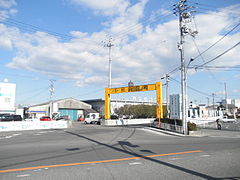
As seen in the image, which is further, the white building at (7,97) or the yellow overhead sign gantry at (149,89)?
the white building at (7,97)

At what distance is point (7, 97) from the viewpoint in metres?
46.4

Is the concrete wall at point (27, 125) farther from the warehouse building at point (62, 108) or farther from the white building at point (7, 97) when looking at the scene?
the warehouse building at point (62, 108)

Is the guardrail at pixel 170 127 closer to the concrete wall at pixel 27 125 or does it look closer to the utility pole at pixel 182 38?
the utility pole at pixel 182 38

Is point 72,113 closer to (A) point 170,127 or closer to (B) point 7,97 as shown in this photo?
(B) point 7,97

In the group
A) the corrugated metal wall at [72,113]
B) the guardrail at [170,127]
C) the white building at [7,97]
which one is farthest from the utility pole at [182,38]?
the corrugated metal wall at [72,113]

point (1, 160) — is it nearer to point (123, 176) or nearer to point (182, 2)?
point (123, 176)

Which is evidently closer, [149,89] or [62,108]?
[149,89]

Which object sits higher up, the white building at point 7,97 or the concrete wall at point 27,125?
the white building at point 7,97

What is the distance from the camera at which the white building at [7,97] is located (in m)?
45.7

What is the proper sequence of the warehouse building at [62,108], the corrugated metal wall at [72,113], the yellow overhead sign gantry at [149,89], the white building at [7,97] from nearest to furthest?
the yellow overhead sign gantry at [149,89], the white building at [7,97], the warehouse building at [62,108], the corrugated metal wall at [72,113]

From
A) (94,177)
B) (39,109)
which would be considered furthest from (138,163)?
(39,109)

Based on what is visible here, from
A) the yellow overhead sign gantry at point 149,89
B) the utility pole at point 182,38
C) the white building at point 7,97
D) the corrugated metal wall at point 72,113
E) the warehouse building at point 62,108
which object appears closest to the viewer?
the utility pole at point 182,38

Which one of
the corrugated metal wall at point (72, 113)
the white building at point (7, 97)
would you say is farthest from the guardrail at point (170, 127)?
the corrugated metal wall at point (72, 113)

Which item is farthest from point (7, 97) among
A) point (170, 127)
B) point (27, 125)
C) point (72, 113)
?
point (170, 127)
